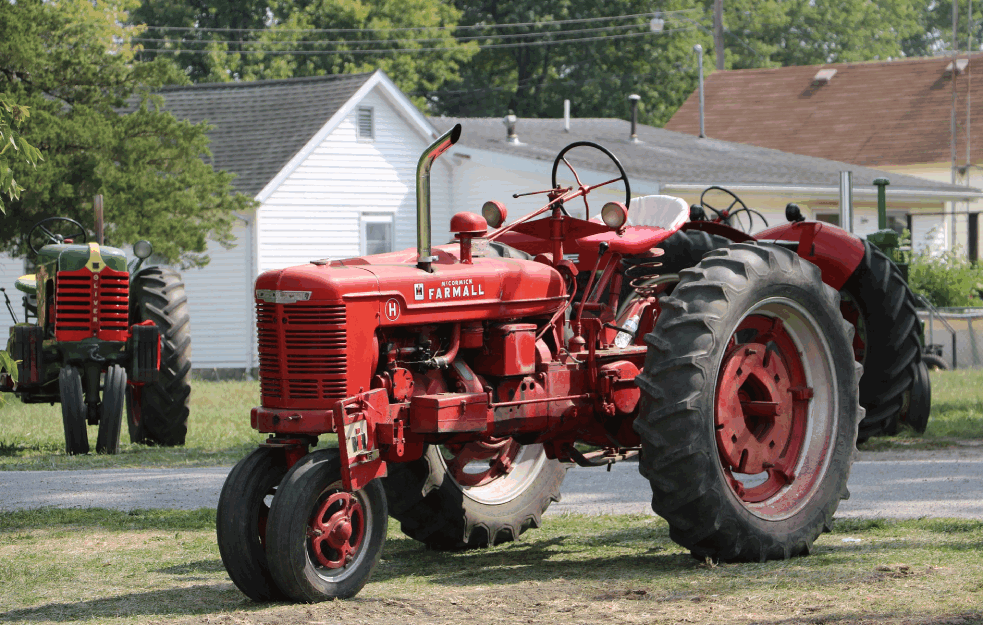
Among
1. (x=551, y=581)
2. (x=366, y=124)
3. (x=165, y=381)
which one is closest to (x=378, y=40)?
(x=366, y=124)

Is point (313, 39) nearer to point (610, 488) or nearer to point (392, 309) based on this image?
point (610, 488)

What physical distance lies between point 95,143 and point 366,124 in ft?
26.2

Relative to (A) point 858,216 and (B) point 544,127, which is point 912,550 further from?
(B) point 544,127

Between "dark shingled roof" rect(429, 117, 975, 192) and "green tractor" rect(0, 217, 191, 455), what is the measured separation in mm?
12430

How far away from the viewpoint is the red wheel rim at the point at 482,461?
6.97 meters

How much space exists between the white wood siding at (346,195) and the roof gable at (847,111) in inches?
627

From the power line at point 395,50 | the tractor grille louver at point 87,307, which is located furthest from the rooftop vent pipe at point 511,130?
the power line at point 395,50

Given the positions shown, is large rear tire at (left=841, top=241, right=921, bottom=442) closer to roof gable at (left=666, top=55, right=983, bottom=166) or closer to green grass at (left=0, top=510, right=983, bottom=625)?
green grass at (left=0, top=510, right=983, bottom=625)

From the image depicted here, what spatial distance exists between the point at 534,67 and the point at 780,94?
939 cm

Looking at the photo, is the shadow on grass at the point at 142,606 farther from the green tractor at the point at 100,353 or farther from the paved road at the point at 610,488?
the green tractor at the point at 100,353

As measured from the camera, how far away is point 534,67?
4769cm

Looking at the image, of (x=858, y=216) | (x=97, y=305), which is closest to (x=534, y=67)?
(x=858, y=216)

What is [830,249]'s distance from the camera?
10555 millimetres

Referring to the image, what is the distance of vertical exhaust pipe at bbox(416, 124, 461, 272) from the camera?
575 cm
